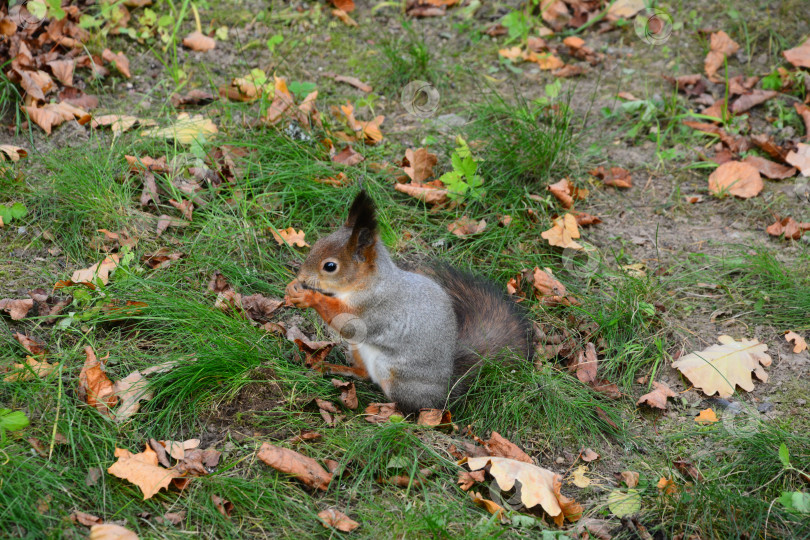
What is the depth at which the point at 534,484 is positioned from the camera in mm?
2273

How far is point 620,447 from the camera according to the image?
8.37 feet

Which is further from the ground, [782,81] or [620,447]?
[782,81]

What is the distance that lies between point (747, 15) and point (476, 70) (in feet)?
5.74

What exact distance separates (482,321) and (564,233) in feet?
2.39

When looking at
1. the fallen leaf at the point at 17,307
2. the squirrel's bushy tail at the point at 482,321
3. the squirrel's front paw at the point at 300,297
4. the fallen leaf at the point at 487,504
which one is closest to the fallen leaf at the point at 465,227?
the squirrel's bushy tail at the point at 482,321

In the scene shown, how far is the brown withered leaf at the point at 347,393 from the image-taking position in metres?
2.62

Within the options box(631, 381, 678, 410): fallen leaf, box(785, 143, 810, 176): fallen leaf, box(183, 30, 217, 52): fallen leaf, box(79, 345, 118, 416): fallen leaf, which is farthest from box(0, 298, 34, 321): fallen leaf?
box(785, 143, 810, 176): fallen leaf

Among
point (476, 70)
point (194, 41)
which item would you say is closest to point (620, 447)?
point (476, 70)

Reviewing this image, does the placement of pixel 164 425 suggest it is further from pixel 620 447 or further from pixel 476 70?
pixel 476 70

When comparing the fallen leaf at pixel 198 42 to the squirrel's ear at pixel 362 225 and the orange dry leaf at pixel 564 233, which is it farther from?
the orange dry leaf at pixel 564 233

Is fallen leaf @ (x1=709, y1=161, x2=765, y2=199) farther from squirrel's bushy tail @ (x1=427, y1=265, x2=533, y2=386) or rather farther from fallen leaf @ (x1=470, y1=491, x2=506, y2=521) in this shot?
fallen leaf @ (x1=470, y1=491, x2=506, y2=521)

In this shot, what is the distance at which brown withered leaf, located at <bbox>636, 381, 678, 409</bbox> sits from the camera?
267 cm

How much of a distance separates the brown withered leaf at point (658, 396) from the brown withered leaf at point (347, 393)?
3.50 ft

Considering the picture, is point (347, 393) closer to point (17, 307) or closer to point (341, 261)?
point (341, 261)
